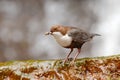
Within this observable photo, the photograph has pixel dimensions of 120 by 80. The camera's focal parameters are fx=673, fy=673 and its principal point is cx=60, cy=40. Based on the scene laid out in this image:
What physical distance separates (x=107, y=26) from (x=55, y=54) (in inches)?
82.8

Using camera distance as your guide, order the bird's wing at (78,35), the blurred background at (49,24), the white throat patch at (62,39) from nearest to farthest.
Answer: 1. the white throat patch at (62,39)
2. the bird's wing at (78,35)
3. the blurred background at (49,24)

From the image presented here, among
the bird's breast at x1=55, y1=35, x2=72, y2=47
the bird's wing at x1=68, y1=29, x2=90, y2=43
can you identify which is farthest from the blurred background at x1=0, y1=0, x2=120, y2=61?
the bird's breast at x1=55, y1=35, x2=72, y2=47

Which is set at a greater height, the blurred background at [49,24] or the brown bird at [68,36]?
the blurred background at [49,24]

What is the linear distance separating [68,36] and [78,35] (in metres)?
0.17

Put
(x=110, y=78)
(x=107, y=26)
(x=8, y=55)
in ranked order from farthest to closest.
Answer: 1. (x=107, y=26)
2. (x=8, y=55)
3. (x=110, y=78)

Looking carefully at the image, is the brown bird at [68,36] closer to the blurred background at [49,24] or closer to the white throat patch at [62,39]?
the white throat patch at [62,39]

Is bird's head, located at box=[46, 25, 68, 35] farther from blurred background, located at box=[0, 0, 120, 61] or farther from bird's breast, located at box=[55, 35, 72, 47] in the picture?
blurred background, located at box=[0, 0, 120, 61]

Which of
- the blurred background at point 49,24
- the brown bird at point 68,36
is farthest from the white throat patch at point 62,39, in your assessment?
the blurred background at point 49,24

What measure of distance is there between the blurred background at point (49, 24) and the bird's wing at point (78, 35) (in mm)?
6959

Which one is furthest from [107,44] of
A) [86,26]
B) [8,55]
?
[8,55]

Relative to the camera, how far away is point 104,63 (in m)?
7.38

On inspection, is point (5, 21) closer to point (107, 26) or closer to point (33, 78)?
point (107, 26)

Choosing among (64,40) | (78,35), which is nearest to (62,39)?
(64,40)

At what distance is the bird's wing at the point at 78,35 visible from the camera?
7.37m
